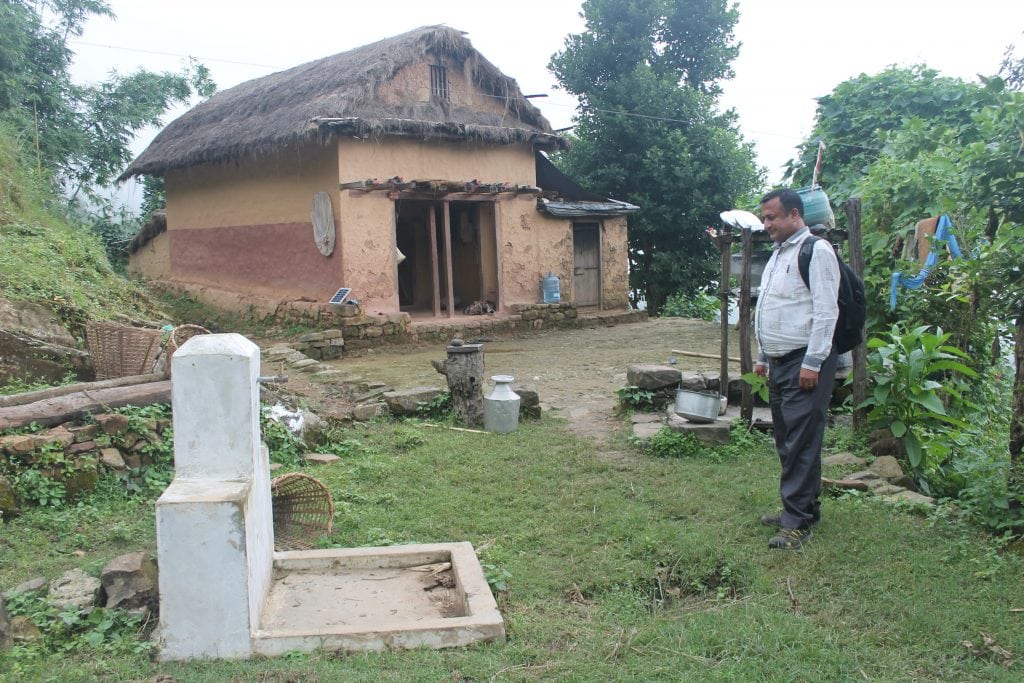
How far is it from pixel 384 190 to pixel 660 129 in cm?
904

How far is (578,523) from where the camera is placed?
468 cm

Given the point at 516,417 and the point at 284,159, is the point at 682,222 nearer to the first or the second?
the point at 284,159

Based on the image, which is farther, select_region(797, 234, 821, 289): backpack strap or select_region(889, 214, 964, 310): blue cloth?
select_region(889, 214, 964, 310): blue cloth

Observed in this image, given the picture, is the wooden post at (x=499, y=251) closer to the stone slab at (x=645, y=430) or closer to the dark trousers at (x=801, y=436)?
the stone slab at (x=645, y=430)

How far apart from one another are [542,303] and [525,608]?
10850 mm

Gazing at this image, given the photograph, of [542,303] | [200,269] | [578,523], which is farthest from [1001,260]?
[200,269]

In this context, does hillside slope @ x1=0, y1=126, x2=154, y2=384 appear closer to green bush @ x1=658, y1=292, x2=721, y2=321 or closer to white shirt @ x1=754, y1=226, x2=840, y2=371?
white shirt @ x1=754, y1=226, x2=840, y2=371

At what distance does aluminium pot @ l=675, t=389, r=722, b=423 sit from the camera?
241 inches

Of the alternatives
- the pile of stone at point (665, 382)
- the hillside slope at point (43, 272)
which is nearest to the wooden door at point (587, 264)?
the hillside slope at point (43, 272)

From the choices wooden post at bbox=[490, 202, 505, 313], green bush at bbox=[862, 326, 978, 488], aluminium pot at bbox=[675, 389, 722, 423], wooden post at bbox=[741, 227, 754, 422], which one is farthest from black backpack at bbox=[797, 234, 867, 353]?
wooden post at bbox=[490, 202, 505, 313]

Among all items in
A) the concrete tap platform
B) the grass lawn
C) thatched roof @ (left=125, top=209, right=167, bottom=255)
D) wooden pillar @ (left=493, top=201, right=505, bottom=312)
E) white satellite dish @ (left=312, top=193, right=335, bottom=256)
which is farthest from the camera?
thatched roof @ (left=125, top=209, right=167, bottom=255)

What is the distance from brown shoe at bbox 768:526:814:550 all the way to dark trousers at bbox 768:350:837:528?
43 millimetres

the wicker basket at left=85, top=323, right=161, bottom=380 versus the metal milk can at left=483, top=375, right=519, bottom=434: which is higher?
the wicker basket at left=85, top=323, right=161, bottom=380

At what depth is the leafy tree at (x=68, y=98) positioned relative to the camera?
55.1 ft
